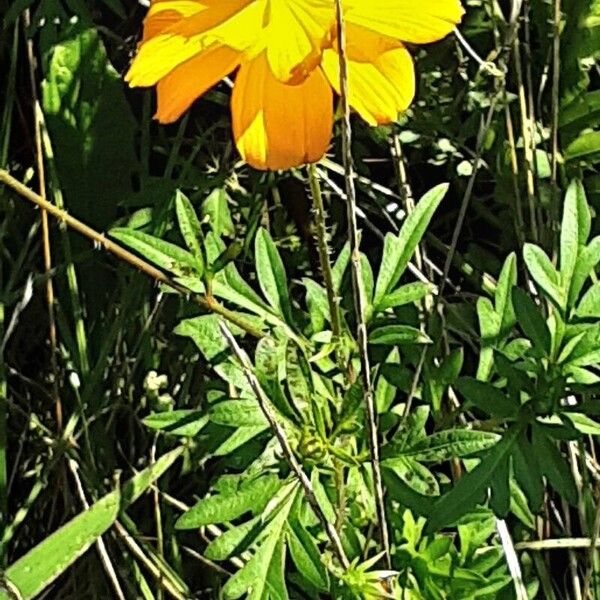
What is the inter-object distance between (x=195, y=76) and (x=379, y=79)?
162 millimetres

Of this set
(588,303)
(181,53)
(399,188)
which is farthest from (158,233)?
(588,303)

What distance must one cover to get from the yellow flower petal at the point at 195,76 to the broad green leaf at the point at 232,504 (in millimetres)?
354

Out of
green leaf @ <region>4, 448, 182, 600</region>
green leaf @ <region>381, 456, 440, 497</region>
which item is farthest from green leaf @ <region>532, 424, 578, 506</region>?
green leaf @ <region>4, 448, 182, 600</region>

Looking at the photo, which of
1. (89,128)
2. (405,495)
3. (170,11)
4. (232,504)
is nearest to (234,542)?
(232,504)

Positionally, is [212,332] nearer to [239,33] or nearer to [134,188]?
[239,33]

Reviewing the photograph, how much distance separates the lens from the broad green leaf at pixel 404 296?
117 centimetres

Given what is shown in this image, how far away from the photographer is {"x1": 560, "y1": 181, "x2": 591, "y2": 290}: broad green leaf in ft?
3.82

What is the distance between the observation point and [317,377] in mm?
1215

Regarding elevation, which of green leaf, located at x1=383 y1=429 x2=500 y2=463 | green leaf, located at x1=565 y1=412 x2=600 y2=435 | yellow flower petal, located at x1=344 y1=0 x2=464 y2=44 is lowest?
green leaf, located at x1=565 y1=412 x2=600 y2=435

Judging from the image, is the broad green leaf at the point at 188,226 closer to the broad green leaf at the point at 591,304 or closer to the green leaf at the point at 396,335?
the green leaf at the point at 396,335

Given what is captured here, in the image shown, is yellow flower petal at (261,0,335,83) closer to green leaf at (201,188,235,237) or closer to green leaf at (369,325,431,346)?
green leaf at (369,325,431,346)

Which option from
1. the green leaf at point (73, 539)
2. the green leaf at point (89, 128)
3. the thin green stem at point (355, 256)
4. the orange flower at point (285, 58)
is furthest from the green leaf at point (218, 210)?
the thin green stem at point (355, 256)

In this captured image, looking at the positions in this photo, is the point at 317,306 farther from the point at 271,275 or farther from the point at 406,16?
the point at 406,16

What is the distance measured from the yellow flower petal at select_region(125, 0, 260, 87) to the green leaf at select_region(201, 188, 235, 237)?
40 centimetres
